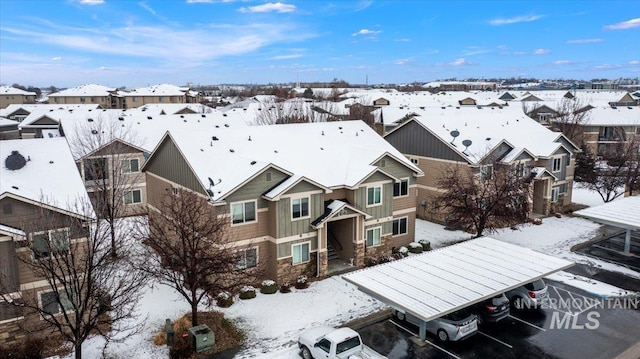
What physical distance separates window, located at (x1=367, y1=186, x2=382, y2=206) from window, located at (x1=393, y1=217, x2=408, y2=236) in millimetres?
2825

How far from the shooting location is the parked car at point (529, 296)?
24.4 metres

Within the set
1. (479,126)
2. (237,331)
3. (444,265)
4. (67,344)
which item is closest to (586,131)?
(479,126)

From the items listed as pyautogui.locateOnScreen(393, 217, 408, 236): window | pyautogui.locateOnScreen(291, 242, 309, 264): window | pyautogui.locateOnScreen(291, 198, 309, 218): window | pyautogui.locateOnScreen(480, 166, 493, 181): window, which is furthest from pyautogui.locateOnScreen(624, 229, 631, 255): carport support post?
pyautogui.locateOnScreen(291, 198, 309, 218): window

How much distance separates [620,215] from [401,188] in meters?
14.9

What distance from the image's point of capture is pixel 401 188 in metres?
Result: 33.7

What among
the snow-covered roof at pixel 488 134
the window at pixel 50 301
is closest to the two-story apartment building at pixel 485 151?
the snow-covered roof at pixel 488 134

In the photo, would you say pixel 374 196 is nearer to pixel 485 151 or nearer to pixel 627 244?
pixel 485 151

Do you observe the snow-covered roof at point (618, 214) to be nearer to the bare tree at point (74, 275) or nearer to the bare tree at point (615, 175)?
the bare tree at point (615, 175)

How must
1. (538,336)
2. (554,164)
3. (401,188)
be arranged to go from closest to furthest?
(538,336), (401,188), (554,164)

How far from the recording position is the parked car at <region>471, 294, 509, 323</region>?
75.7ft

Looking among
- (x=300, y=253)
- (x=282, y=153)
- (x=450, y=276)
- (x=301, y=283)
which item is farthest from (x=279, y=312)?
(x=282, y=153)

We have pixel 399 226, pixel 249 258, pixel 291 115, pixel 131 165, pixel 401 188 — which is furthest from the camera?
pixel 291 115

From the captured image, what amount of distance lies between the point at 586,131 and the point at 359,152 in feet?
185

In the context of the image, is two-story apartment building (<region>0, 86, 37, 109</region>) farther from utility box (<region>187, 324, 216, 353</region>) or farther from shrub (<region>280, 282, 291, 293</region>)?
utility box (<region>187, 324, 216, 353</region>)
